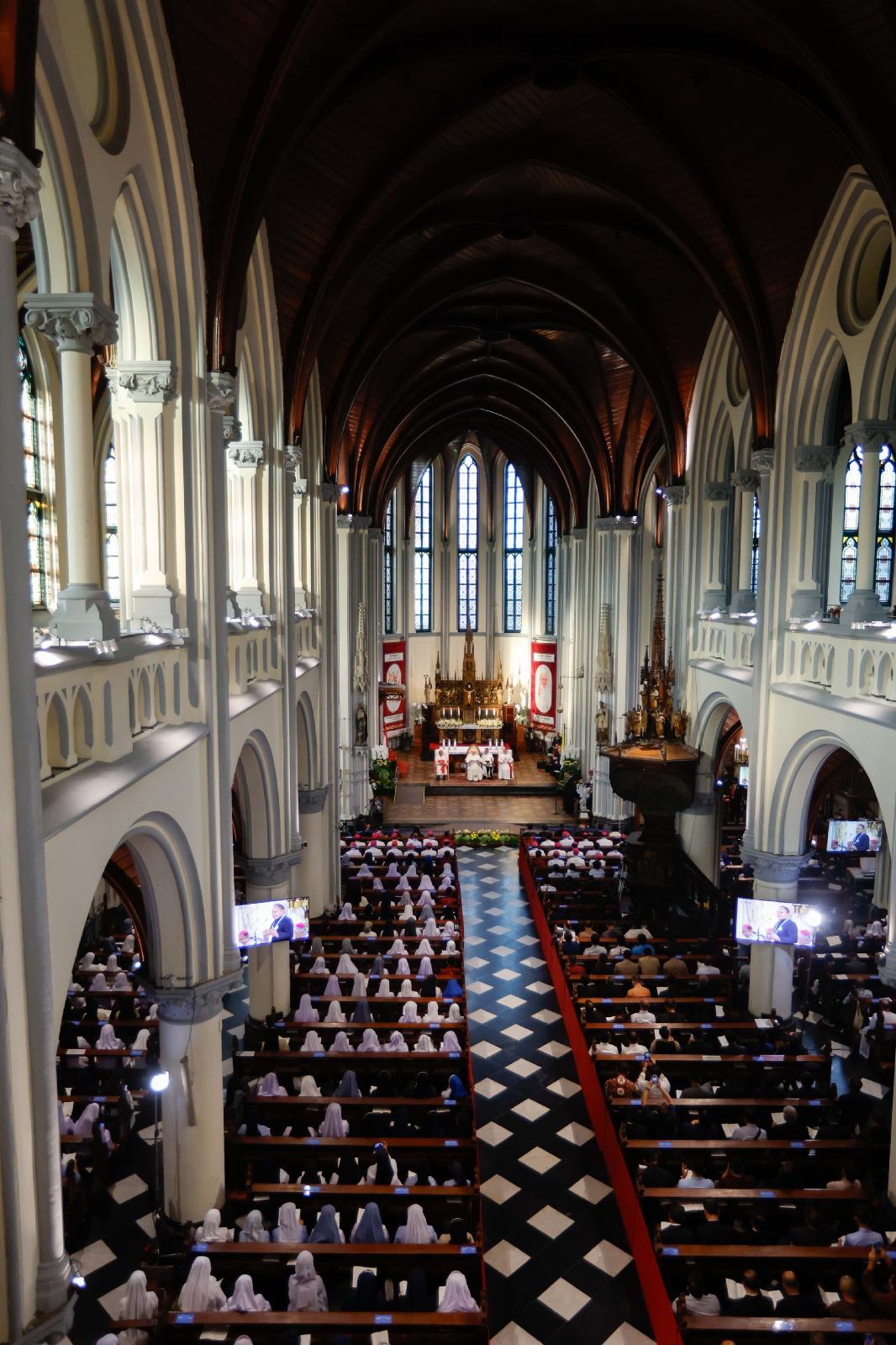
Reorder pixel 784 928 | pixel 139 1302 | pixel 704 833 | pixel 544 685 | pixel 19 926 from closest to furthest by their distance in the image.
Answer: pixel 19 926
pixel 139 1302
pixel 784 928
pixel 704 833
pixel 544 685

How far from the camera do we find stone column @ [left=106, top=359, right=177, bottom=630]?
8.43m

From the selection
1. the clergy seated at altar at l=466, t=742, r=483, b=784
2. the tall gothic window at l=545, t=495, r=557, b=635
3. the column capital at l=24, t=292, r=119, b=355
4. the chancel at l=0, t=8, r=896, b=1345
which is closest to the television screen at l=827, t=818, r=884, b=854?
the chancel at l=0, t=8, r=896, b=1345

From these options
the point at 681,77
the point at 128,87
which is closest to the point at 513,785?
the point at 681,77

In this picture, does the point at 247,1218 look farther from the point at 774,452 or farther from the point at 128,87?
the point at 774,452

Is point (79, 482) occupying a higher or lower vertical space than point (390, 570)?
lower

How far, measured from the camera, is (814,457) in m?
14.0

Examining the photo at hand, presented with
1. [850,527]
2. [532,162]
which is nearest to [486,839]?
[850,527]

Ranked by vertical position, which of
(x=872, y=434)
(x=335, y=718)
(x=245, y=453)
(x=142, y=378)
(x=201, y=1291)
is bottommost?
(x=201, y=1291)

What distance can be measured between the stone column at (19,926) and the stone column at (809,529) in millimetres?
12081

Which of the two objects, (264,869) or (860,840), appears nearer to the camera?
(264,869)

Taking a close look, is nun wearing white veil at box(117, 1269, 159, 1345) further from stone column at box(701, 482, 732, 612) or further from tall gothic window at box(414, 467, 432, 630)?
tall gothic window at box(414, 467, 432, 630)

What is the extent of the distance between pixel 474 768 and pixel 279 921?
865 inches

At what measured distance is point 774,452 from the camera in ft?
47.3

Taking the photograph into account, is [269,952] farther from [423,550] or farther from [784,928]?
[423,550]
